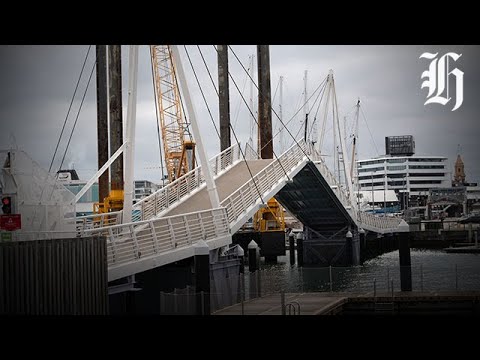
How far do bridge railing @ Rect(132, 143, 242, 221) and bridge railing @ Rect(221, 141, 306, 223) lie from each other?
5.90 ft

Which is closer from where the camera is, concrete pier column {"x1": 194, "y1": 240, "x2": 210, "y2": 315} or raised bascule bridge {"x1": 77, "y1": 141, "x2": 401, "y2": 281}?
concrete pier column {"x1": 194, "y1": 240, "x2": 210, "y2": 315}

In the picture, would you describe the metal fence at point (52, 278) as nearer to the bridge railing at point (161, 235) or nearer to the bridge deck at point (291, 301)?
the bridge railing at point (161, 235)

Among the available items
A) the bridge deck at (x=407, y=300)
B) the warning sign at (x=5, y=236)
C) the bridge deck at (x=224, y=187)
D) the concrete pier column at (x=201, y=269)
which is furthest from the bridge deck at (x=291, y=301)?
the bridge deck at (x=224, y=187)

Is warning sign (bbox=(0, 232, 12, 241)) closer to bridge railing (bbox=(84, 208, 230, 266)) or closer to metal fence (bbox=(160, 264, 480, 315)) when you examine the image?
bridge railing (bbox=(84, 208, 230, 266))

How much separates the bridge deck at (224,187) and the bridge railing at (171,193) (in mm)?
292

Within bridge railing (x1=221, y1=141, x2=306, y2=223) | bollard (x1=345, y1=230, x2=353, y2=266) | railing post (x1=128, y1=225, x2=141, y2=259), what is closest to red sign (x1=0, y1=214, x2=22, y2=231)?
railing post (x1=128, y1=225, x2=141, y2=259)

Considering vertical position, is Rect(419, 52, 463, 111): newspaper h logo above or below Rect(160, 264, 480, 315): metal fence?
above

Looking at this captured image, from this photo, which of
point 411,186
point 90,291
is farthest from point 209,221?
point 411,186

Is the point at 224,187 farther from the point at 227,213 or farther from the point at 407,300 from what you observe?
the point at 407,300

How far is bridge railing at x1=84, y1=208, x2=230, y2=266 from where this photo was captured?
61.2 feet

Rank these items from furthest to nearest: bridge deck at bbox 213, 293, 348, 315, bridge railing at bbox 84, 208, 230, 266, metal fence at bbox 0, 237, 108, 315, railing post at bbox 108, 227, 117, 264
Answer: bridge railing at bbox 84, 208, 230, 266, bridge deck at bbox 213, 293, 348, 315, railing post at bbox 108, 227, 117, 264, metal fence at bbox 0, 237, 108, 315

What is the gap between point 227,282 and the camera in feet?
68.0

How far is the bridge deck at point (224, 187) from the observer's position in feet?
85.1

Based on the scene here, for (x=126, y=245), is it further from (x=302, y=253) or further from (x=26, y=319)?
(x=302, y=253)
